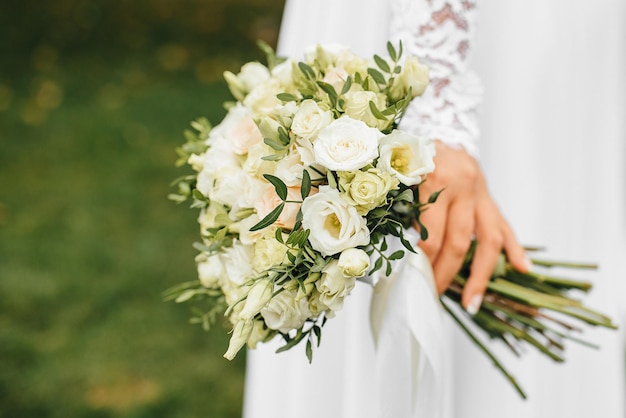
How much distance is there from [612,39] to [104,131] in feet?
11.3

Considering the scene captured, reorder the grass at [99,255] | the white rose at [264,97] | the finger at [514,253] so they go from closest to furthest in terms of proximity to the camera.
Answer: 1. the white rose at [264,97]
2. the finger at [514,253]
3. the grass at [99,255]

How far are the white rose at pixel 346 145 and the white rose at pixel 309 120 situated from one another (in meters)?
0.02

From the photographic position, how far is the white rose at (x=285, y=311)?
124 cm

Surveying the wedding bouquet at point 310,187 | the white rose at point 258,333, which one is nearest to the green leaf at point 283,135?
the wedding bouquet at point 310,187

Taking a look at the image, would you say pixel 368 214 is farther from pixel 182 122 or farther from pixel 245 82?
pixel 182 122

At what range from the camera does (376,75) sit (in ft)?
4.24

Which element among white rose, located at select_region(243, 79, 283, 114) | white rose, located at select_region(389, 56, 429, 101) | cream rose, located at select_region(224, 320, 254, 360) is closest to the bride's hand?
white rose, located at select_region(389, 56, 429, 101)

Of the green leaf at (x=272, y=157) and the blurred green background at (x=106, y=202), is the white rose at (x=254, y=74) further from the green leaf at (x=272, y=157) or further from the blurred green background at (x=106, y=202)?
the blurred green background at (x=106, y=202)

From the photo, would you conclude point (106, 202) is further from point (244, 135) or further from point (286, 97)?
point (286, 97)

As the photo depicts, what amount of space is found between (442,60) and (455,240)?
39 centimetres

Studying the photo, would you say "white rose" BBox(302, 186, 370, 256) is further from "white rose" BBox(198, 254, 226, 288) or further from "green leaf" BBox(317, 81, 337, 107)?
"white rose" BBox(198, 254, 226, 288)

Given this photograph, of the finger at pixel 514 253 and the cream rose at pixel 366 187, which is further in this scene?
the finger at pixel 514 253

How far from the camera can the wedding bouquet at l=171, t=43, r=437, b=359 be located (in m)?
1.17

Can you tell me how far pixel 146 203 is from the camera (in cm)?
408
